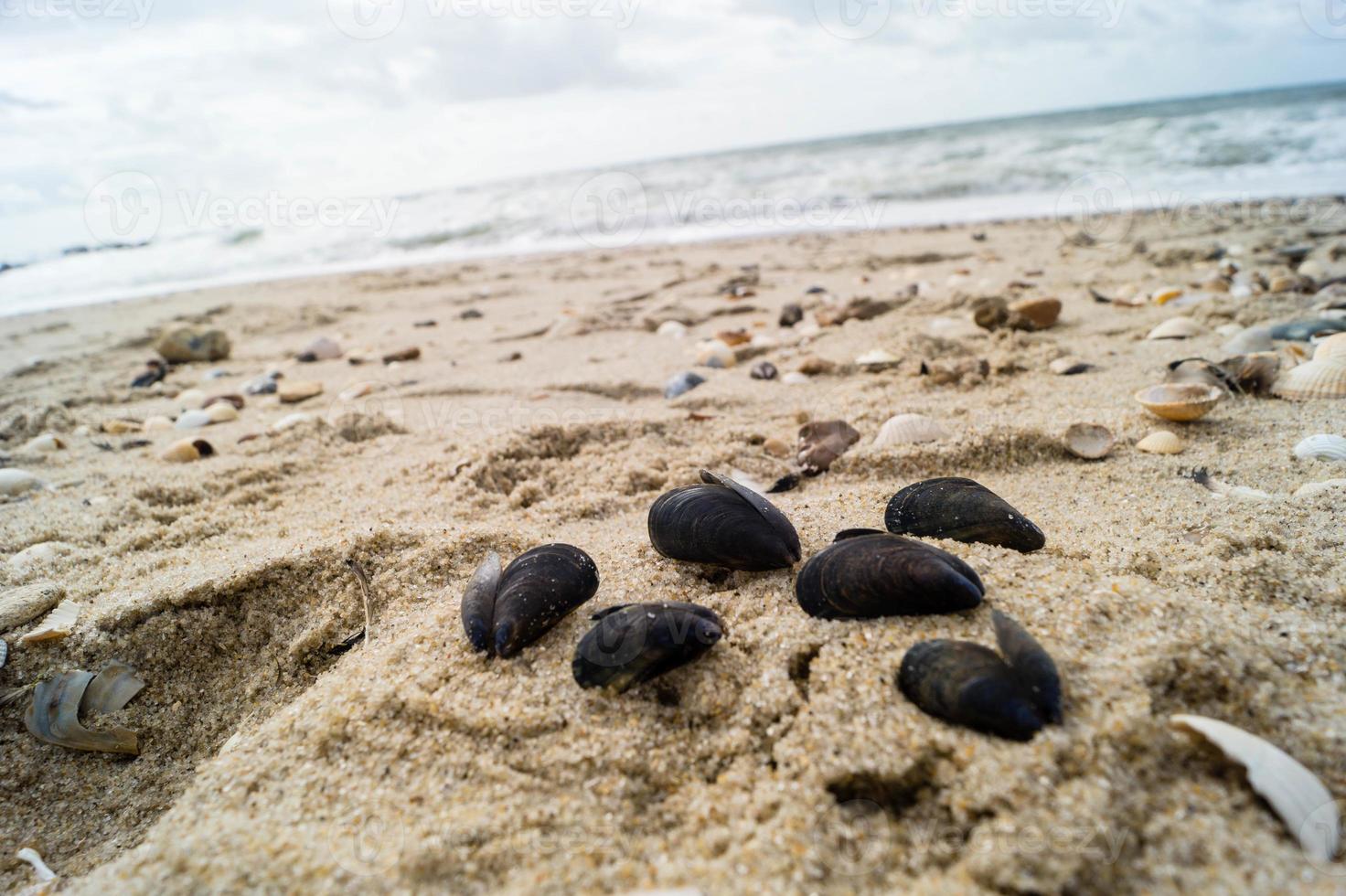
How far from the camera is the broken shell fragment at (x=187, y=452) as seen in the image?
A: 10.8ft

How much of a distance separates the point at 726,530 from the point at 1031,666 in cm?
76

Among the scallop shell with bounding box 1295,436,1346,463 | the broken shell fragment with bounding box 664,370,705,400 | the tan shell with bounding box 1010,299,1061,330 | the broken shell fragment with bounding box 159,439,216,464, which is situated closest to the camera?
the scallop shell with bounding box 1295,436,1346,463

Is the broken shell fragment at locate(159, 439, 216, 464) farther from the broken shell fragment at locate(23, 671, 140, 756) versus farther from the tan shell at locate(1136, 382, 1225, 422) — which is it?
the tan shell at locate(1136, 382, 1225, 422)

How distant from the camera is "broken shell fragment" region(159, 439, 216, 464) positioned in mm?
3295

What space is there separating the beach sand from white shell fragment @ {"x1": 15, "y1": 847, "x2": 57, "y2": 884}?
0.8 inches

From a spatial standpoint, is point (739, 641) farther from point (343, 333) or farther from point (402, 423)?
point (343, 333)

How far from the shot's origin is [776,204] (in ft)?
47.4

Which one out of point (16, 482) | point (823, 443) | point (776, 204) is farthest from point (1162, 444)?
point (776, 204)

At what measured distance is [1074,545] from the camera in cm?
185

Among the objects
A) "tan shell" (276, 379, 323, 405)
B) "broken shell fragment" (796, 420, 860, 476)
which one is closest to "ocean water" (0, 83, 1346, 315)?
"tan shell" (276, 379, 323, 405)

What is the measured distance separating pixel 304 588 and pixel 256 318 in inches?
275

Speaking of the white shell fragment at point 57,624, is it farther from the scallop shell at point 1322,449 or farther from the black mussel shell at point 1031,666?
the scallop shell at point 1322,449

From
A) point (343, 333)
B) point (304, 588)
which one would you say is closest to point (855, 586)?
point (304, 588)

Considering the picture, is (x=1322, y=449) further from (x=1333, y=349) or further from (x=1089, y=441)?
(x=1333, y=349)
